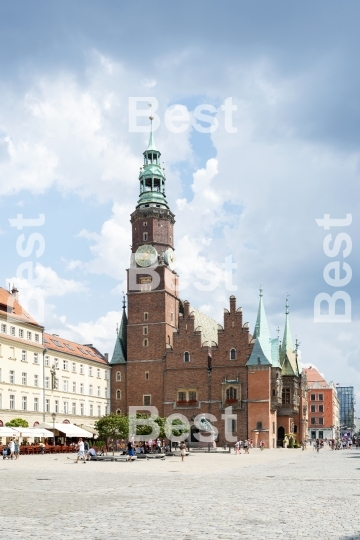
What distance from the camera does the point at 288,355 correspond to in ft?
313

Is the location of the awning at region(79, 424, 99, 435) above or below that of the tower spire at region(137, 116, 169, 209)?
below

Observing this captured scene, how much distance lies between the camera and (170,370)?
280 ft

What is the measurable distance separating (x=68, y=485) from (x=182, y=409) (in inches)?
2351

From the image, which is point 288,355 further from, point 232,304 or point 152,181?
point 152,181

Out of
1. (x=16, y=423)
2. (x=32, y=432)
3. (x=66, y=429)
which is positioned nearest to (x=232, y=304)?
(x=66, y=429)

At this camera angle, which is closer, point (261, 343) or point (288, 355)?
point (261, 343)

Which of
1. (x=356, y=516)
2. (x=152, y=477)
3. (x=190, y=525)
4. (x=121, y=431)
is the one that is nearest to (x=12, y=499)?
(x=190, y=525)

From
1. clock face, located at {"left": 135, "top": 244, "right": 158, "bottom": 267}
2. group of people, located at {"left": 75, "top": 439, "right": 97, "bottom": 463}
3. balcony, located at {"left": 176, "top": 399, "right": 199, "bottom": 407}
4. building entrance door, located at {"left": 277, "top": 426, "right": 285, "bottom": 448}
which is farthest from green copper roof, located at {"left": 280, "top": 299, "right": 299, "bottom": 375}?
group of people, located at {"left": 75, "top": 439, "right": 97, "bottom": 463}

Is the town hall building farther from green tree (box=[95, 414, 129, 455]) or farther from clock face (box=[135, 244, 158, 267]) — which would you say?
green tree (box=[95, 414, 129, 455])

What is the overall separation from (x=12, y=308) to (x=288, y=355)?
42.2 metres

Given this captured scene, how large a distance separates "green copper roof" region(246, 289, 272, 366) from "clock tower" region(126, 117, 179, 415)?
421 inches

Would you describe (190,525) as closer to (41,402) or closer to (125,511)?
(125,511)

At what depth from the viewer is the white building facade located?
6456cm

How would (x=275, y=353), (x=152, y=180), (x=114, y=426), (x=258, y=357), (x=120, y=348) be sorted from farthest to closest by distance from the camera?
(x=152, y=180)
(x=120, y=348)
(x=275, y=353)
(x=258, y=357)
(x=114, y=426)
